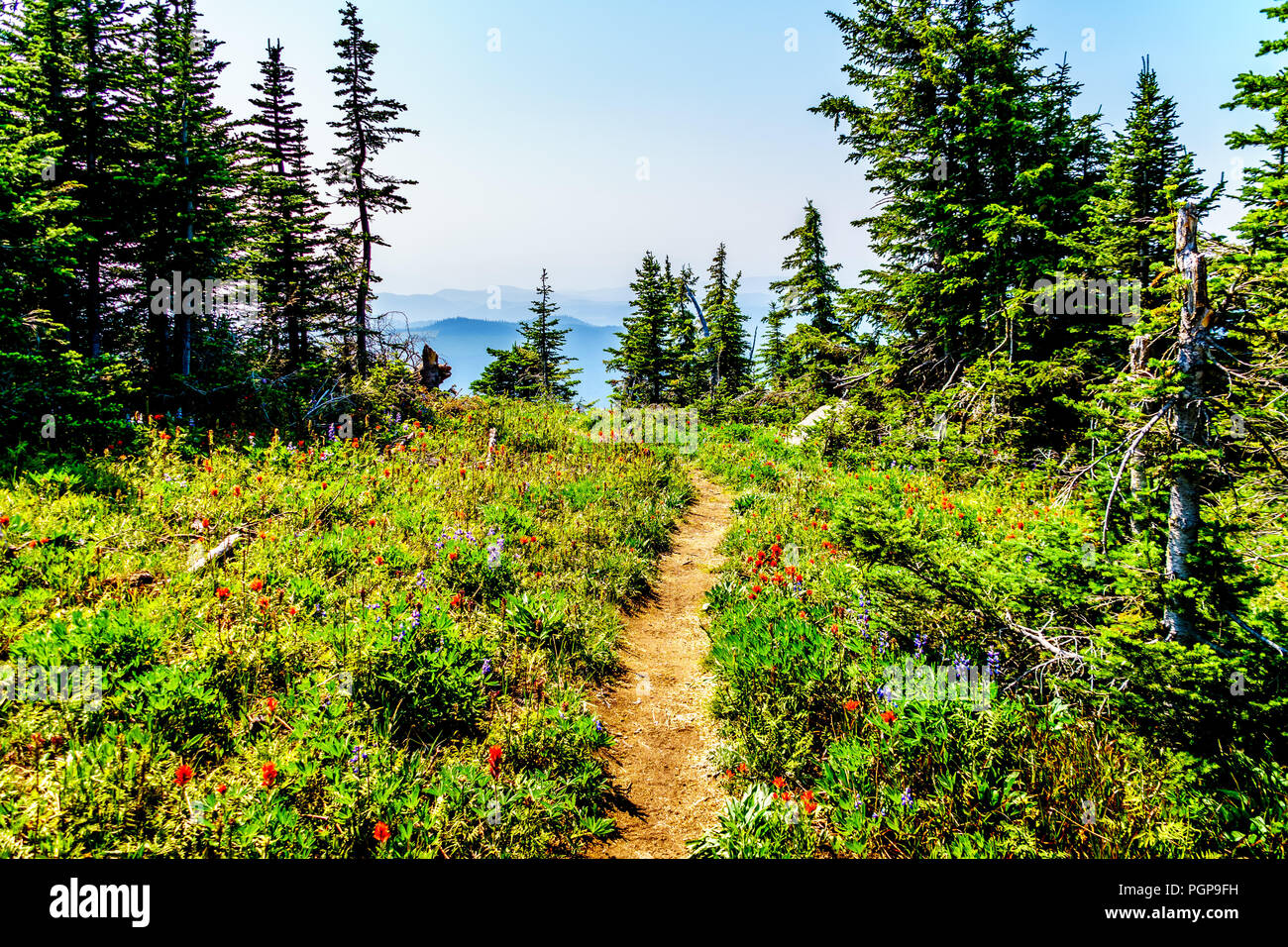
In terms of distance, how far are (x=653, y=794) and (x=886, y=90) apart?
1497 cm

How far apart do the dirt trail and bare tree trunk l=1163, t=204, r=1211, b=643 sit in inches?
137

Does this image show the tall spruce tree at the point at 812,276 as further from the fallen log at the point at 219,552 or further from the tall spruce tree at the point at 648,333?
the fallen log at the point at 219,552

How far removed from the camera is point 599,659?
5949 mm

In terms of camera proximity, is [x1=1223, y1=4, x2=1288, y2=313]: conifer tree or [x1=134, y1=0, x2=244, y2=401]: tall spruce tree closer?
[x1=1223, y1=4, x2=1288, y2=313]: conifer tree

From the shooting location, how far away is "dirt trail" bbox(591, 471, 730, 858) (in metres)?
4.04

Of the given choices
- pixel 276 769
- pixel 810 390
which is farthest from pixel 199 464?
pixel 810 390

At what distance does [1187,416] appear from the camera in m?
3.01

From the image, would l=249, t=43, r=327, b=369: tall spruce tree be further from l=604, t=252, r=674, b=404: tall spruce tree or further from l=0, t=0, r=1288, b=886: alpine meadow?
l=604, t=252, r=674, b=404: tall spruce tree

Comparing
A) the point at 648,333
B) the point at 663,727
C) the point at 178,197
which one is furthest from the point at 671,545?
the point at 648,333

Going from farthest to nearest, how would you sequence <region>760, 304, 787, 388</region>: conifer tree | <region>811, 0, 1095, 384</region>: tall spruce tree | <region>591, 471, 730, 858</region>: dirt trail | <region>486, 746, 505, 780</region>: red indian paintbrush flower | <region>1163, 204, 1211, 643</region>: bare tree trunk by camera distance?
<region>760, 304, 787, 388</region>: conifer tree, <region>811, 0, 1095, 384</region>: tall spruce tree, <region>591, 471, 730, 858</region>: dirt trail, <region>486, 746, 505, 780</region>: red indian paintbrush flower, <region>1163, 204, 1211, 643</region>: bare tree trunk

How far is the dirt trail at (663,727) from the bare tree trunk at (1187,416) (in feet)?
11.4

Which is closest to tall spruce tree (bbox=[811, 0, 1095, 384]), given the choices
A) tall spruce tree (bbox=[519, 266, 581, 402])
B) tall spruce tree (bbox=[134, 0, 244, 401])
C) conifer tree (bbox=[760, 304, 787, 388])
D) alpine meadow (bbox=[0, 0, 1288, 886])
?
alpine meadow (bbox=[0, 0, 1288, 886])

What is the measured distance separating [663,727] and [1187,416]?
15.5ft
